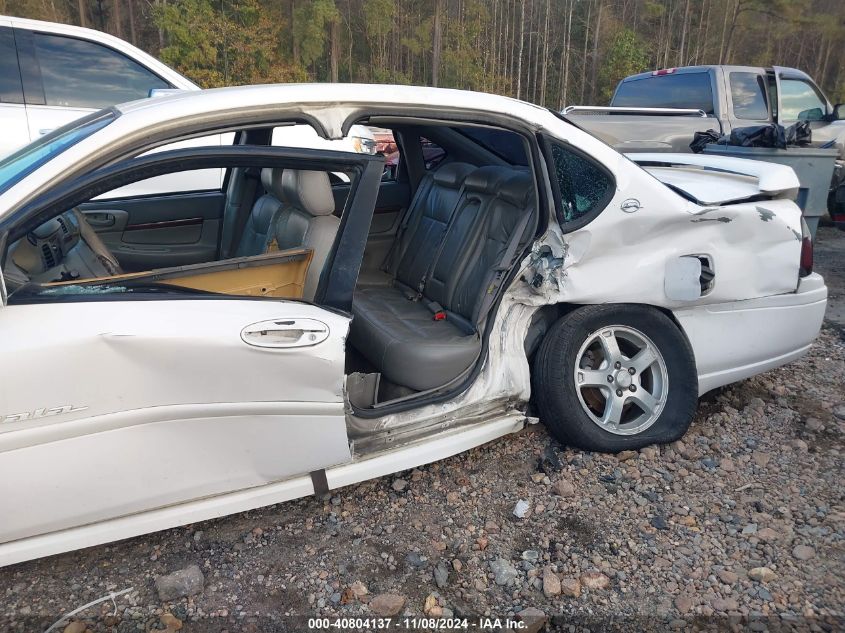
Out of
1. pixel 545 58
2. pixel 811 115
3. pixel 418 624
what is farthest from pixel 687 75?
pixel 545 58

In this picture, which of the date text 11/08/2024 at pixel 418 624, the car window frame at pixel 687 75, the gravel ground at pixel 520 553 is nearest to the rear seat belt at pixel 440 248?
the gravel ground at pixel 520 553

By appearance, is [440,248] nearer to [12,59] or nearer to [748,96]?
[12,59]

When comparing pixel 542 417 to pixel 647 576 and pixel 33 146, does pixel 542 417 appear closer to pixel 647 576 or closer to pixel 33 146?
pixel 647 576

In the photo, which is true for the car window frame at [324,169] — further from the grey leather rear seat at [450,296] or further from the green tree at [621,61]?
the green tree at [621,61]

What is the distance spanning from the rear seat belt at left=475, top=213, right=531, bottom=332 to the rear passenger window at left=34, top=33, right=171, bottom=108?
12.6 feet

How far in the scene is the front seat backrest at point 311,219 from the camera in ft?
8.63

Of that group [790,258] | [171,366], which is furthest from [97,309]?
[790,258]

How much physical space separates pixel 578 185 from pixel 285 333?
4.74ft

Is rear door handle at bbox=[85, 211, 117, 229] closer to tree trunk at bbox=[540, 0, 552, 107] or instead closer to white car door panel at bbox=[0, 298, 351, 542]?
white car door panel at bbox=[0, 298, 351, 542]

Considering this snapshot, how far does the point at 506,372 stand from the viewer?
2762mm

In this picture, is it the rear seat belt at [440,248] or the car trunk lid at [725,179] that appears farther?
the rear seat belt at [440,248]

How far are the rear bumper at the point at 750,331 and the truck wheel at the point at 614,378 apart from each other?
12cm

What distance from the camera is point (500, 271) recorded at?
9.37ft

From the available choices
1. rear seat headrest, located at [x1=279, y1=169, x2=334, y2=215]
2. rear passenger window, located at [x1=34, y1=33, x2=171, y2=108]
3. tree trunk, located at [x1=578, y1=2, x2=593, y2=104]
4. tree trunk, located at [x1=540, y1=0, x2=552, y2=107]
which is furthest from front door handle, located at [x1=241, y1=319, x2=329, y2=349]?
tree trunk, located at [x1=578, y1=2, x2=593, y2=104]
